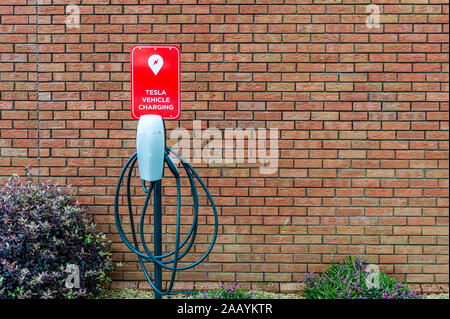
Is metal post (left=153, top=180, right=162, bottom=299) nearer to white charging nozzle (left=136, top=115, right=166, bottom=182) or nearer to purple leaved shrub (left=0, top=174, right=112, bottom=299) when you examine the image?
white charging nozzle (left=136, top=115, right=166, bottom=182)

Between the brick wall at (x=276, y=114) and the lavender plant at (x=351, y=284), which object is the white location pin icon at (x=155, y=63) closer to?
the brick wall at (x=276, y=114)

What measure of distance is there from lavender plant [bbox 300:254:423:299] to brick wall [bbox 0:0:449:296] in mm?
115

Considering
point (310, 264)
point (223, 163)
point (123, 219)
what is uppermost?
point (223, 163)

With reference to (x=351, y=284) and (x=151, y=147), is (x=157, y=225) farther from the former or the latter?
(x=351, y=284)

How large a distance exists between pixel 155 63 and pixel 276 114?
116cm

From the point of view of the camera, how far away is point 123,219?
147 inches

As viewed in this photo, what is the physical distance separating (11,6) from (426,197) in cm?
409

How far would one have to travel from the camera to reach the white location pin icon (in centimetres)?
354

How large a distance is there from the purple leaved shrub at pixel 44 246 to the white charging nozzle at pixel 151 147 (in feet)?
3.39

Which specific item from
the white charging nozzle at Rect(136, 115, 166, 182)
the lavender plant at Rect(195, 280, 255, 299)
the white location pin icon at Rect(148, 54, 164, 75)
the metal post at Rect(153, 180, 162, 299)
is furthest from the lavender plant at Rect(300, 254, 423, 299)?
the white location pin icon at Rect(148, 54, 164, 75)

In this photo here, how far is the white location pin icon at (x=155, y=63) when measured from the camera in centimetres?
354

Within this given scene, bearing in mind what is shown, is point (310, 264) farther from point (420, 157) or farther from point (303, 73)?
point (303, 73)

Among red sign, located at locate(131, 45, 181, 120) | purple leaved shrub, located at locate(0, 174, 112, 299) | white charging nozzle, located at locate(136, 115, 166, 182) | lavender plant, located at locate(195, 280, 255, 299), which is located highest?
red sign, located at locate(131, 45, 181, 120)

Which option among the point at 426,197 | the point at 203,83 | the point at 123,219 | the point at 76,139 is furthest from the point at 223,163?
the point at 426,197
